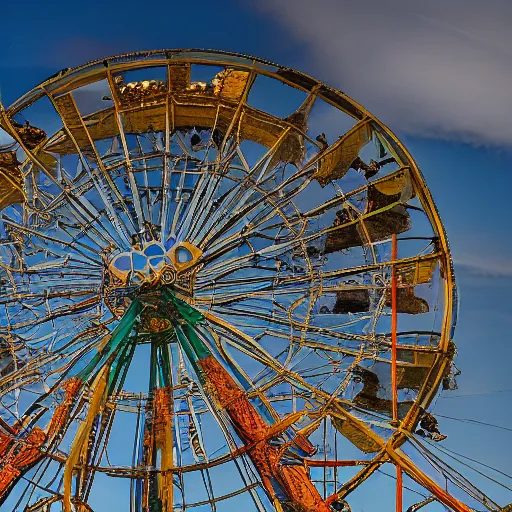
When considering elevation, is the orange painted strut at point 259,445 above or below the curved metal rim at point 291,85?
below

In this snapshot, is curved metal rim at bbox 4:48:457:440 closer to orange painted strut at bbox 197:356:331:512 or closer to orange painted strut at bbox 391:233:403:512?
orange painted strut at bbox 391:233:403:512

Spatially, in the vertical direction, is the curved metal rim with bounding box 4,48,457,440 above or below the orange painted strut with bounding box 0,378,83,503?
above

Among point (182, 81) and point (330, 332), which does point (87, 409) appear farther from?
point (182, 81)

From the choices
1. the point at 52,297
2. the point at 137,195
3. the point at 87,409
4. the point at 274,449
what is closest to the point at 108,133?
the point at 137,195

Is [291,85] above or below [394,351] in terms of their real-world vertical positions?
above

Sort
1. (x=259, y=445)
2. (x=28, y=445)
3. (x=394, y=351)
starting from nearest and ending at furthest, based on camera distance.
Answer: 1. (x=259, y=445)
2. (x=394, y=351)
3. (x=28, y=445)

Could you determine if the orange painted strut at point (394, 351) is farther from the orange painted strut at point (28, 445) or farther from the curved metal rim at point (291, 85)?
the orange painted strut at point (28, 445)

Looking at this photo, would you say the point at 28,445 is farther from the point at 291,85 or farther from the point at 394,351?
the point at 291,85

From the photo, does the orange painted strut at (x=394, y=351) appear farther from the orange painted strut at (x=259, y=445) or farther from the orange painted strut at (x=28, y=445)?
the orange painted strut at (x=28, y=445)

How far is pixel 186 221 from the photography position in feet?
37.3

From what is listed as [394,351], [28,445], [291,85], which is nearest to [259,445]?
[394,351]

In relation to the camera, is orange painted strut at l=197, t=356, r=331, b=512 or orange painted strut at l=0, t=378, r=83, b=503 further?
orange painted strut at l=0, t=378, r=83, b=503

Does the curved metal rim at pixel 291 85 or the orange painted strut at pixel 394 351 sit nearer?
the orange painted strut at pixel 394 351

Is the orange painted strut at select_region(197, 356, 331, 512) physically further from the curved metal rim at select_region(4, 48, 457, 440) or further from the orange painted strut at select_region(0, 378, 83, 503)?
the orange painted strut at select_region(0, 378, 83, 503)
